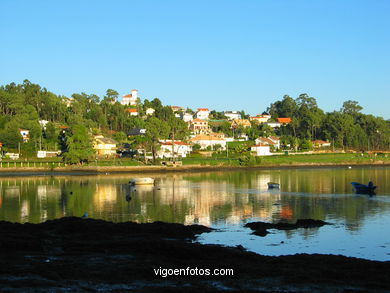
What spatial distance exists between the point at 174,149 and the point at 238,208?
85.2 m

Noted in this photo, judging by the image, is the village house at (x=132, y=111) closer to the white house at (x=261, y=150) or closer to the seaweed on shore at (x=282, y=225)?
the white house at (x=261, y=150)

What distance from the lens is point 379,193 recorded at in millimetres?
58906

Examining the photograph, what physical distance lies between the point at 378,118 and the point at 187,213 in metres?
149

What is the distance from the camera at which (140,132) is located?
138m

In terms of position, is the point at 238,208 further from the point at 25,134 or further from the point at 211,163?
the point at 25,134

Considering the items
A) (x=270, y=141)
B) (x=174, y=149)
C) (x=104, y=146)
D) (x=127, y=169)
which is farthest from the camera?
(x=270, y=141)

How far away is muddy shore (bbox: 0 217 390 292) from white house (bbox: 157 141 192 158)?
92.0 meters

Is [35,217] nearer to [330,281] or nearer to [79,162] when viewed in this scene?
[330,281]

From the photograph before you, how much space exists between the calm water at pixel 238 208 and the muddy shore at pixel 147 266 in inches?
163

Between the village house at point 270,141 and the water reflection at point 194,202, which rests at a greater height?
the village house at point 270,141

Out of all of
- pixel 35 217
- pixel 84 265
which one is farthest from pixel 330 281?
pixel 35 217

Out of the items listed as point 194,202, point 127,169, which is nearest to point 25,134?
point 127,169

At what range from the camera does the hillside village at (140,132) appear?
→ 375 ft

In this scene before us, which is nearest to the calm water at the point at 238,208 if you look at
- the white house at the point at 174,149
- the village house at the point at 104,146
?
the village house at the point at 104,146
